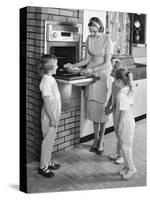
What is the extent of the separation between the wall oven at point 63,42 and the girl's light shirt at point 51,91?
0.08m

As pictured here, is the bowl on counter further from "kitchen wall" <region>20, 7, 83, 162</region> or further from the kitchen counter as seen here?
"kitchen wall" <region>20, 7, 83, 162</region>

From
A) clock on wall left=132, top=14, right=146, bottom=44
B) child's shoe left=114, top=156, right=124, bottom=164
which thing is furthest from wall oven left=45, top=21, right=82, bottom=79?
child's shoe left=114, top=156, right=124, bottom=164

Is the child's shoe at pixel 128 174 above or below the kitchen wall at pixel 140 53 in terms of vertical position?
below

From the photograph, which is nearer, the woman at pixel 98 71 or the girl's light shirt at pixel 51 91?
the girl's light shirt at pixel 51 91

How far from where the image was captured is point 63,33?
2793 mm

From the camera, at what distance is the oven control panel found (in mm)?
2732

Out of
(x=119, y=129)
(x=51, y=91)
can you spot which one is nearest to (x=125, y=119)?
(x=119, y=129)

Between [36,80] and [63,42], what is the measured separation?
368mm

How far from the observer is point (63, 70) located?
2836mm

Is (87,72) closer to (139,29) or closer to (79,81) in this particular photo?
(79,81)

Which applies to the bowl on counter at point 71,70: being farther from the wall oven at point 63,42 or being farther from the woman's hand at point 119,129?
the woman's hand at point 119,129

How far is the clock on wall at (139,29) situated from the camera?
10.1 feet

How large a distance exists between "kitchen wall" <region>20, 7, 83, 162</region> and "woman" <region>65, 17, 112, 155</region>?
0.39 ft

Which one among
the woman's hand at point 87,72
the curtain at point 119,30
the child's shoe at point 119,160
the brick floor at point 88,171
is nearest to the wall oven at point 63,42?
the woman's hand at point 87,72
